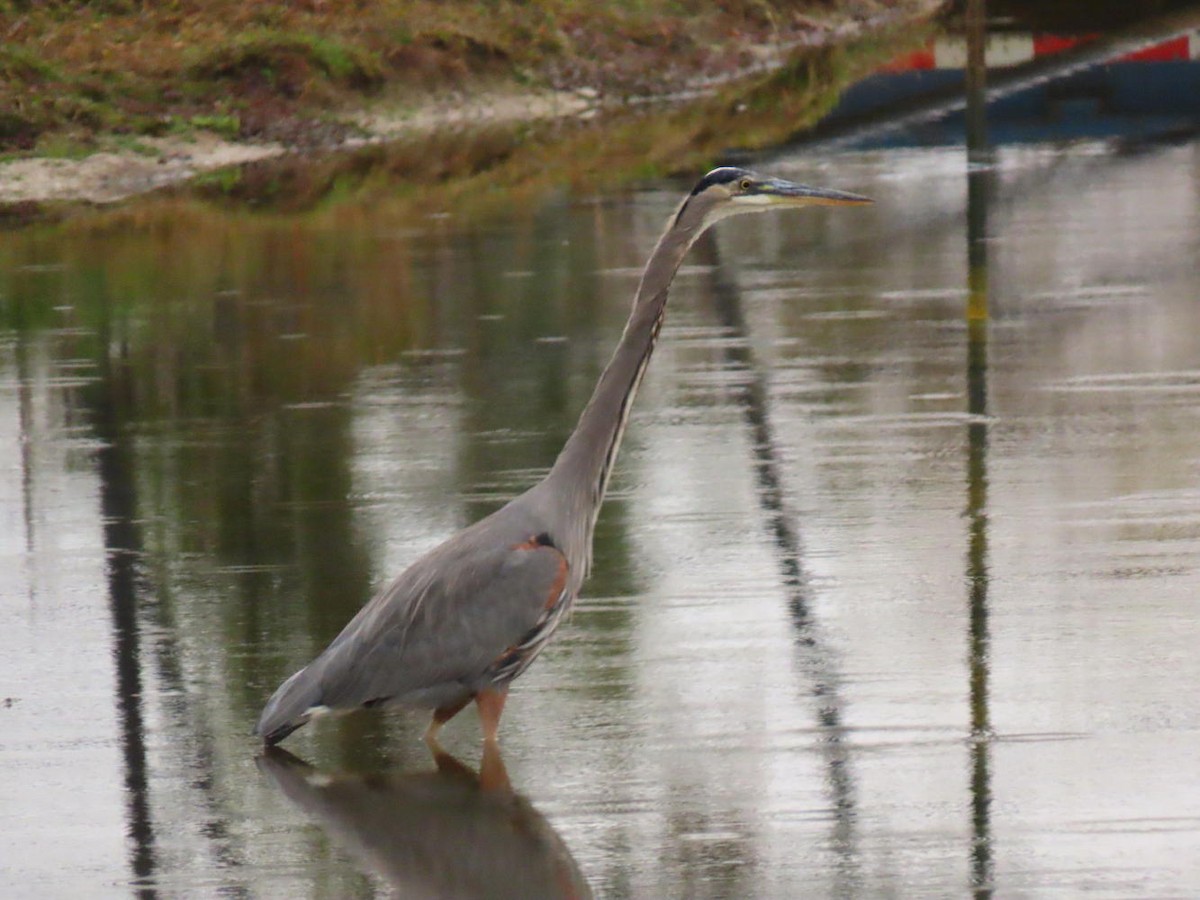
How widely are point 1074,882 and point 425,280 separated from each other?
34.2 feet

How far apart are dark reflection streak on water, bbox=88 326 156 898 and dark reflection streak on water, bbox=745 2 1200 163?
36.2 feet

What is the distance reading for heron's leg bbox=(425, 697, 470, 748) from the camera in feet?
20.4

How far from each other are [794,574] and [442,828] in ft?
8.03

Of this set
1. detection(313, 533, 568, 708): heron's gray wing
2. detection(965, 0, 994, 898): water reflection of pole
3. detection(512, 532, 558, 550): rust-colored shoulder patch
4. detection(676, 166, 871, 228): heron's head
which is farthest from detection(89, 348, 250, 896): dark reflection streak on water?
detection(676, 166, 871, 228): heron's head

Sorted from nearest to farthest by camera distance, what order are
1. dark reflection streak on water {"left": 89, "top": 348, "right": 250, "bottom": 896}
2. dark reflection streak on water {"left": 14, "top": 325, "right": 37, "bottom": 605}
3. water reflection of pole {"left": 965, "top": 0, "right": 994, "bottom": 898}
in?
water reflection of pole {"left": 965, "top": 0, "right": 994, "bottom": 898} < dark reflection streak on water {"left": 89, "top": 348, "right": 250, "bottom": 896} < dark reflection streak on water {"left": 14, "top": 325, "right": 37, "bottom": 605}

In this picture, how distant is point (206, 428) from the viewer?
10.8 meters

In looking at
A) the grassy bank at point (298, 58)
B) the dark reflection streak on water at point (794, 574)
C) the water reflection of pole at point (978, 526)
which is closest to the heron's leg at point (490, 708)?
the dark reflection streak on water at point (794, 574)

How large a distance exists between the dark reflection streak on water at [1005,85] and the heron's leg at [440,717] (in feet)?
49.7

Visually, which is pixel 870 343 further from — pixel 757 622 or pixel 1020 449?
pixel 757 622

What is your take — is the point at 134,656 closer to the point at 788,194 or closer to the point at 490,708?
the point at 490,708

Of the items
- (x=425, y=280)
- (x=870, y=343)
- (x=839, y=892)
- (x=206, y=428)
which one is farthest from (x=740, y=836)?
(x=425, y=280)

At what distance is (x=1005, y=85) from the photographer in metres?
27.0

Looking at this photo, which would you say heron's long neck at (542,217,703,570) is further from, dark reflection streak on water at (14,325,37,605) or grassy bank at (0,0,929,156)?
grassy bank at (0,0,929,156)

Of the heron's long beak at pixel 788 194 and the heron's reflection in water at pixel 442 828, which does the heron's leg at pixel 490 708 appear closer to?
the heron's reflection in water at pixel 442 828
